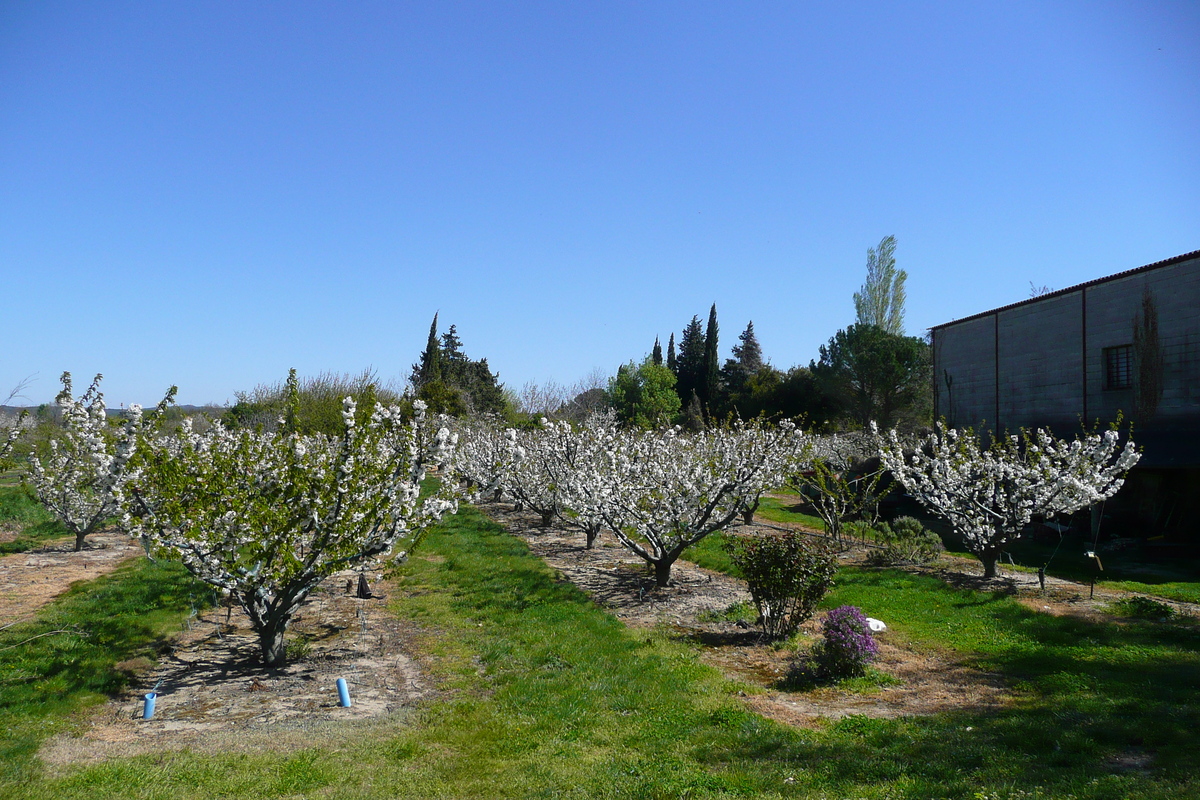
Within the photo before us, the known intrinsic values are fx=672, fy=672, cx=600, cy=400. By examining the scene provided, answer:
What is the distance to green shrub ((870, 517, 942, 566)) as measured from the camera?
15203 mm

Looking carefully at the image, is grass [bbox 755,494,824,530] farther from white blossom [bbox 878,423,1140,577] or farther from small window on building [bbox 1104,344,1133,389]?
small window on building [bbox 1104,344,1133,389]

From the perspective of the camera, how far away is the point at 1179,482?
19.0m

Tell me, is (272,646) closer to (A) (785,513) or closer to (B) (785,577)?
(B) (785,577)

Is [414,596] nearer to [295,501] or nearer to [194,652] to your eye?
[194,652]

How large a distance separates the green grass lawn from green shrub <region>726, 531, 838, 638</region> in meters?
1.44

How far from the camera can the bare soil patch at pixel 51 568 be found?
11356 mm

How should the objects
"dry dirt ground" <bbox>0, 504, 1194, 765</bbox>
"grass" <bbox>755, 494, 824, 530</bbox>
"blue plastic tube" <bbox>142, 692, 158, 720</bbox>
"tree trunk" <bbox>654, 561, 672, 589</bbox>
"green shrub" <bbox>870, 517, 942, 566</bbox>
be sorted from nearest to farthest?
"dry dirt ground" <bbox>0, 504, 1194, 765</bbox>, "blue plastic tube" <bbox>142, 692, 158, 720</bbox>, "tree trunk" <bbox>654, 561, 672, 589</bbox>, "green shrub" <bbox>870, 517, 942, 566</bbox>, "grass" <bbox>755, 494, 824, 530</bbox>

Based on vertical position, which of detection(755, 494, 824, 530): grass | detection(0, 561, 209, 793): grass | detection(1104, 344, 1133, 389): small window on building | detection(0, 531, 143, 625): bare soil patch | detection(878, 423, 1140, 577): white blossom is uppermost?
detection(1104, 344, 1133, 389): small window on building

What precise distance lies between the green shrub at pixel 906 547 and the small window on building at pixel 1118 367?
11.9 m

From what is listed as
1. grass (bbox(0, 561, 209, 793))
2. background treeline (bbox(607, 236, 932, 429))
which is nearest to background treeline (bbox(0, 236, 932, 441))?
background treeline (bbox(607, 236, 932, 429))

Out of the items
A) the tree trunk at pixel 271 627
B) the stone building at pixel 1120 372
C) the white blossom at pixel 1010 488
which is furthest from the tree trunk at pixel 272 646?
the stone building at pixel 1120 372

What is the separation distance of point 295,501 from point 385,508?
106 centimetres

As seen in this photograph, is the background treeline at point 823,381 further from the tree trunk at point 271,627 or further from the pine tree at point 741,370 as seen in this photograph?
the tree trunk at point 271,627

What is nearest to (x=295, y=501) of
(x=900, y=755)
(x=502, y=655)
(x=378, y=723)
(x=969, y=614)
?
(x=378, y=723)
